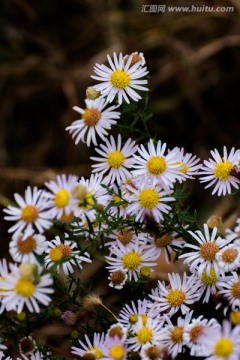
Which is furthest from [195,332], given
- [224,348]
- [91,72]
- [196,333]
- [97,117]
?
[91,72]

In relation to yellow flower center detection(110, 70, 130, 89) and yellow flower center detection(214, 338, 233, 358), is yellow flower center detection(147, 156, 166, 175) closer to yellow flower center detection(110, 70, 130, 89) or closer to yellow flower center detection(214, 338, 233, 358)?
yellow flower center detection(110, 70, 130, 89)

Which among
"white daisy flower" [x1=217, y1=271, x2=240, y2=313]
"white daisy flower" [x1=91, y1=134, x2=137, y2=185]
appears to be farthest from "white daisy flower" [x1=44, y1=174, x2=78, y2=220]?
"white daisy flower" [x1=217, y1=271, x2=240, y2=313]

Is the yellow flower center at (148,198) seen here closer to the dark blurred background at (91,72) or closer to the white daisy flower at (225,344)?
the white daisy flower at (225,344)

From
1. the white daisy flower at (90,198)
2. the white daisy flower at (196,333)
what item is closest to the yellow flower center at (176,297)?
the white daisy flower at (196,333)

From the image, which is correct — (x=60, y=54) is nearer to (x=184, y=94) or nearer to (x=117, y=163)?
(x=184, y=94)

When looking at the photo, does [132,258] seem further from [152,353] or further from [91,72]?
[91,72]

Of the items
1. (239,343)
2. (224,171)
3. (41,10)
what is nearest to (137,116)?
(224,171)
